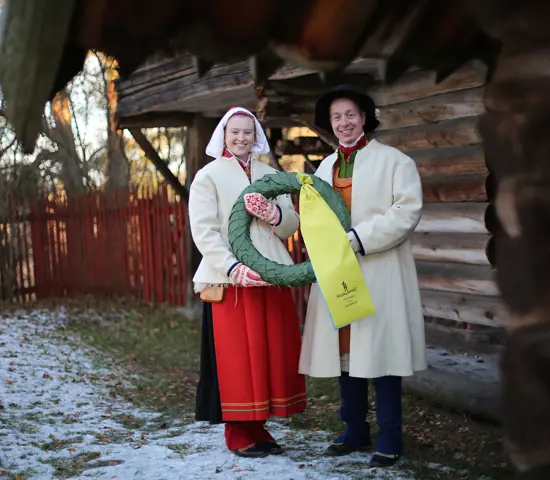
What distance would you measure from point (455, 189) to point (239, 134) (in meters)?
2.36

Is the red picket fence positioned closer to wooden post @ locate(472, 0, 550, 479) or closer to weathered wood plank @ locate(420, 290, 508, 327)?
weathered wood plank @ locate(420, 290, 508, 327)

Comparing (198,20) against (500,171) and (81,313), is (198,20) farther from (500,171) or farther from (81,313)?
(81,313)

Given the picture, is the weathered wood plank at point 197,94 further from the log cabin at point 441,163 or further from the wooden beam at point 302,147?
the wooden beam at point 302,147

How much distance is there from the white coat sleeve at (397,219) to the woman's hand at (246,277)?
0.57 m

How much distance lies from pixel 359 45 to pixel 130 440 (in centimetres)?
380

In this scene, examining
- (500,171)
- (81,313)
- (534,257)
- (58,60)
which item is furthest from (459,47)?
(81,313)

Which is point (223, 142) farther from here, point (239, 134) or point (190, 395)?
point (190, 395)

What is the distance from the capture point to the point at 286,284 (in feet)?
12.1

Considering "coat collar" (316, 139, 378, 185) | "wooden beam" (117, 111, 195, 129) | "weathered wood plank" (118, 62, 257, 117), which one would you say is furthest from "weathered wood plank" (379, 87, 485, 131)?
"wooden beam" (117, 111, 195, 129)

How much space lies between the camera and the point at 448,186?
571 centimetres

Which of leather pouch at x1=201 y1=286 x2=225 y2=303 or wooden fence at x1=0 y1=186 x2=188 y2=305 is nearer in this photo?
leather pouch at x1=201 y1=286 x2=225 y2=303

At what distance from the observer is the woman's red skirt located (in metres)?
3.90

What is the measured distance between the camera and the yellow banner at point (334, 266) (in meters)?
3.59

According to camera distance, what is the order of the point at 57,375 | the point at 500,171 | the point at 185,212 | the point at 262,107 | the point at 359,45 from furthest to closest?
the point at 185,212 < the point at 57,375 < the point at 262,107 < the point at 359,45 < the point at 500,171
